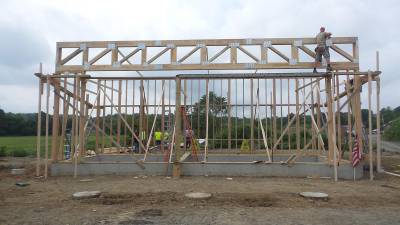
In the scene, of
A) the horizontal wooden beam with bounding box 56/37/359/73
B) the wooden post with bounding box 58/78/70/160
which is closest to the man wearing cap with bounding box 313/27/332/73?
the horizontal wooden beam with bounding box 56/37/359/73

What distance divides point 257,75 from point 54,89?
260 inches

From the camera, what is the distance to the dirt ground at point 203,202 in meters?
6.00

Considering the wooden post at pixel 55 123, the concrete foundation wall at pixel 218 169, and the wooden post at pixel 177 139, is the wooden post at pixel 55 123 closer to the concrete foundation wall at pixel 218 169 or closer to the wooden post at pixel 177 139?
the concrete foundation wall at pixel 218 169

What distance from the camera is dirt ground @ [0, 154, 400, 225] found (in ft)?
19.7

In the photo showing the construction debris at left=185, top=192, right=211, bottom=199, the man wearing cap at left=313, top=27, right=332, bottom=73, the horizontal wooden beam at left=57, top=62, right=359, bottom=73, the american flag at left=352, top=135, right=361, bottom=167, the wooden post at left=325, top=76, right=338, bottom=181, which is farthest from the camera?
the horizontal wooden beam at left=57, top=62, right=359, bottom=73

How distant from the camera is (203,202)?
7324 mm

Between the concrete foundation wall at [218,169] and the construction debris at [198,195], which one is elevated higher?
the concrete foundation wall at [218,169]

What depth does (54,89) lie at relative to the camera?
12.2m

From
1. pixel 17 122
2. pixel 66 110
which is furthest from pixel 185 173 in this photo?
pixel 17 122

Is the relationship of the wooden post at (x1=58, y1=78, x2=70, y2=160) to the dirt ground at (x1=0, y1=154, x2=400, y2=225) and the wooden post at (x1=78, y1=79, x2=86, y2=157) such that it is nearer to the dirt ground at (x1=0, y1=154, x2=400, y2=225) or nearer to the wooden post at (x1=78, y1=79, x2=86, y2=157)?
the wooden post at (x1=78, y1=79, x2=86, y2=157)

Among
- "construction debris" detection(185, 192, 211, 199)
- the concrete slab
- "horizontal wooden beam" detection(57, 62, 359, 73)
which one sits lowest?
"construction debris" detection(185, 192, 211, 199)

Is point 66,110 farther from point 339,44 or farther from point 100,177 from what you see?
point 339,44

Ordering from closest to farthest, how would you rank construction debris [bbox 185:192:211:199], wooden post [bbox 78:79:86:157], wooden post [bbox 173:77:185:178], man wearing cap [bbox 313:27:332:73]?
construction debris [bbox 185:192:211:199] < wooden post [bbox 173:77:185:178] < man wearing cap [bbox 313:27:332:73] < wooden post [bbox 78:79:86:157]

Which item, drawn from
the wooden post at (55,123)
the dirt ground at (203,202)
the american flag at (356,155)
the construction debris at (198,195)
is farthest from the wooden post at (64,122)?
the american flag at (356,155)
